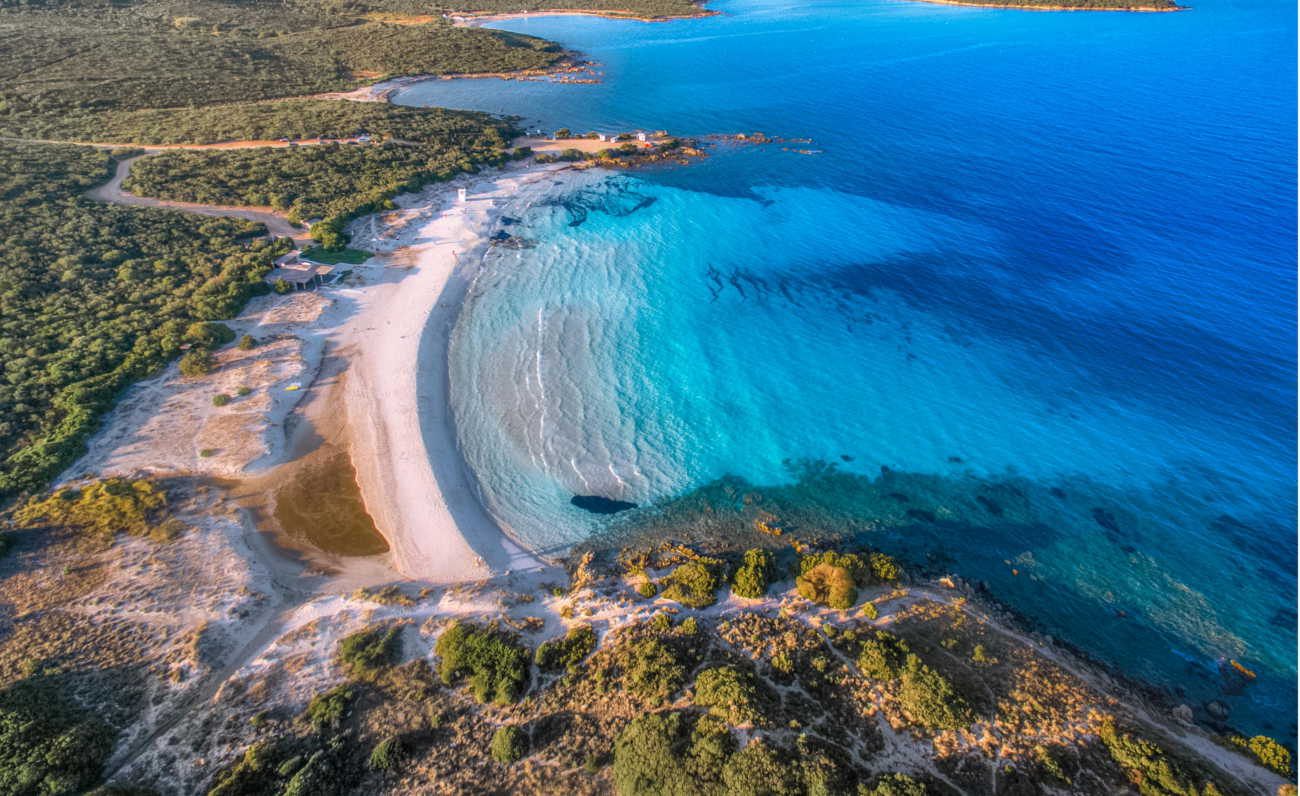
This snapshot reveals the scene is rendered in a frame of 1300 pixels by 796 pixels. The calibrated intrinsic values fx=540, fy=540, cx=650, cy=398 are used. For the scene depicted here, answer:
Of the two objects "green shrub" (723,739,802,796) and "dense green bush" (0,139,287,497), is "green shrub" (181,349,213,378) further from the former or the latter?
"green shrub" (723,739,802,796)

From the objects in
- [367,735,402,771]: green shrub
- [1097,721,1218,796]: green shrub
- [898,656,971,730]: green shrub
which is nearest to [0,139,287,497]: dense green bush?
[367,735,402,771]: green shrub

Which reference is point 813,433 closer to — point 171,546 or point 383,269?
point 171,546

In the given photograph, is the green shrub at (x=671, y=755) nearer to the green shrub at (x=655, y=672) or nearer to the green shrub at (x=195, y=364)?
the green shrub at (x=655, y=672)

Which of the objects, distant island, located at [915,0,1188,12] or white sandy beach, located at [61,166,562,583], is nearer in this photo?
white sandy beach, located at [61,166,562,583]

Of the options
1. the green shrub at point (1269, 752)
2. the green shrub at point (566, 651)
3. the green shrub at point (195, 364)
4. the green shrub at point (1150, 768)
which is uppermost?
the green shrub at point (195, 364)

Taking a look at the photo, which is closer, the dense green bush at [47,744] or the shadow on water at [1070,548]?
the dense green bush at [47,744]

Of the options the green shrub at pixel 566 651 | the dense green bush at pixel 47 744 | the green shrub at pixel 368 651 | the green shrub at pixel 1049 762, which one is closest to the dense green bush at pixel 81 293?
the dense green bush at pixel 47 744

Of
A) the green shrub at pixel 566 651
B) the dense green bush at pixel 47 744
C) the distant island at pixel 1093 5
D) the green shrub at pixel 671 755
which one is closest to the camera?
the dense green bush at pixel 47 744
